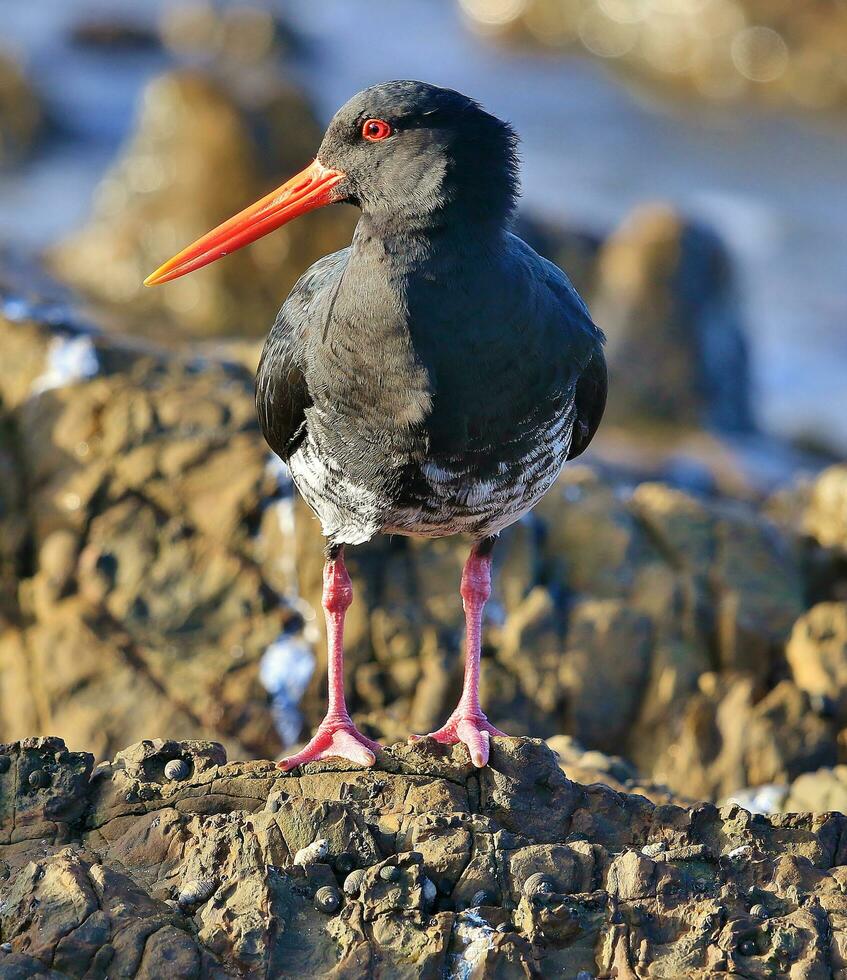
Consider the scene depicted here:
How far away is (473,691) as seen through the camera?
623cm

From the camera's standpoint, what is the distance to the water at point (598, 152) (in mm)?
19219

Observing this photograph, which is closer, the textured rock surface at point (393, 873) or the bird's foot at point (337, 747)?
the textured rock surface at point (393, 873)

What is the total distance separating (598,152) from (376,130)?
1992 centimetres

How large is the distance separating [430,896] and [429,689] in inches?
132

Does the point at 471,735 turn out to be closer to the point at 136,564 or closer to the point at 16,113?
the point at 136,564

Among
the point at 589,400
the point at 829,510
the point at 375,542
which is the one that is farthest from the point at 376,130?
the point at 829,510

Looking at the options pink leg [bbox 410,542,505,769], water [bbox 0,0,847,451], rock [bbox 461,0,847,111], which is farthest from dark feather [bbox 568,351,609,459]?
rock [bbox 461,0,847,111]

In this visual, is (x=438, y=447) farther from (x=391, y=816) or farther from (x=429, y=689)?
(x=429, y=689)

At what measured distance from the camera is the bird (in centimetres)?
531

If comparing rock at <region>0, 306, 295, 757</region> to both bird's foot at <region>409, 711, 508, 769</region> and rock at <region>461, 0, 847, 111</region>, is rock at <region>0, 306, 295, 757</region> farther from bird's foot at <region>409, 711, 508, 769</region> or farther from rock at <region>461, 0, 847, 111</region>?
rock at <region>461, 0, 847, 111</region>

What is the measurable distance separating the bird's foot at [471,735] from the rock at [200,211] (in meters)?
8.71

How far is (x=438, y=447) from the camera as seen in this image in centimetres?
545

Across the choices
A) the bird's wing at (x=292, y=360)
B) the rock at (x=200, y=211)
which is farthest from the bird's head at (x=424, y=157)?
the rock at (x=200, y=211)

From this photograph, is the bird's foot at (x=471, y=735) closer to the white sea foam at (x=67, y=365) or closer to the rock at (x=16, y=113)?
the white sea foam at (x=67, y=365)
